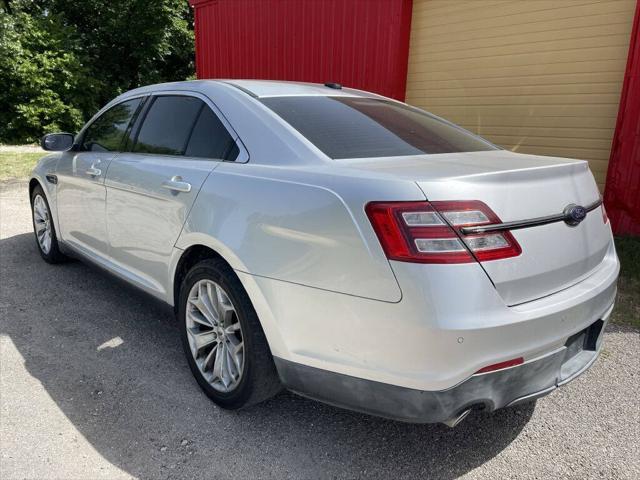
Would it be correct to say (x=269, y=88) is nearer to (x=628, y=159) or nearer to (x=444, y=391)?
(x=444, y=391)

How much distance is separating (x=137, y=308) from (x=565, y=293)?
300cm

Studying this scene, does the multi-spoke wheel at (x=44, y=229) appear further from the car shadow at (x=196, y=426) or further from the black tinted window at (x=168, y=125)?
the black tinted window at (x=168, y=125)

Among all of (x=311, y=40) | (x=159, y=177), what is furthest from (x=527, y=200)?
(x=311, y=40)

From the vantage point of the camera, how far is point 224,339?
2607mm

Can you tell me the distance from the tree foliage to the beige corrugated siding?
45.0ft

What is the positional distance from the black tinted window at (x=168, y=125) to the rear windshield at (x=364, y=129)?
22.9 inches

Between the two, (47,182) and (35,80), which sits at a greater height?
(35,80)

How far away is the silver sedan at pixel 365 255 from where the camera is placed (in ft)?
6.02

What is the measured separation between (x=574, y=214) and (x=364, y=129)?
3.54 feet

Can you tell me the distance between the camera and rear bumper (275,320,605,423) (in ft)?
6.17

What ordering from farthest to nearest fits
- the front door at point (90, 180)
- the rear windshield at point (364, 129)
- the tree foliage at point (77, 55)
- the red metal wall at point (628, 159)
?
the tree foliage at point (77, 55) < the red metal wall at point (628, 159) < the front door at point (90, 180) < the rear windshield at point (364, 129)

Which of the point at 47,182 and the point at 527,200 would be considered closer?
the point at 527,200

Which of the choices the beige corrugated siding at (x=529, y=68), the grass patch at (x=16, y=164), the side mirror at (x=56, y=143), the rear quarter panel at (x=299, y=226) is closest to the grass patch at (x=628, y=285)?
the beige corrugated siding at (x=529, y=68)

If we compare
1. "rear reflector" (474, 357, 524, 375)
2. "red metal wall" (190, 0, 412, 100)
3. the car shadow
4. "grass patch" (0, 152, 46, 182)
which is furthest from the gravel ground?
"grass patch" (0, 152, 46, 182)
